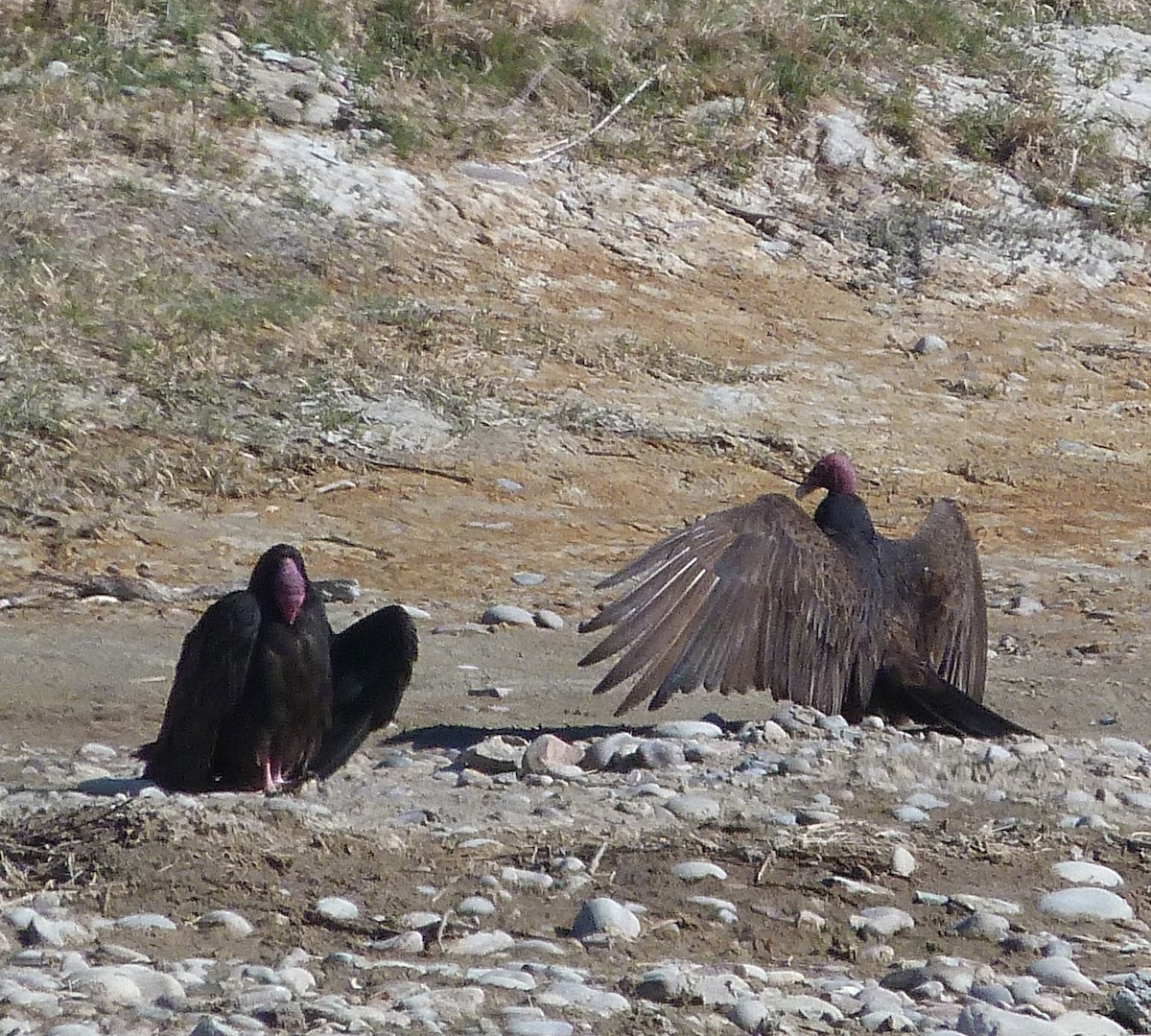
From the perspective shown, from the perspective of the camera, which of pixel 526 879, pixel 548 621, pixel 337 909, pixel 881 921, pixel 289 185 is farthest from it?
pixel 289 185

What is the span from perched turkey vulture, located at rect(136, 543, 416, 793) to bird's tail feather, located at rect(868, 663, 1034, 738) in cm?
150

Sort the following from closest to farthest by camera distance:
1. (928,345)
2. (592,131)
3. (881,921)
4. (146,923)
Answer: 1. (146,923)
2. (881,921)
3. (928,345)
4. (592,131)

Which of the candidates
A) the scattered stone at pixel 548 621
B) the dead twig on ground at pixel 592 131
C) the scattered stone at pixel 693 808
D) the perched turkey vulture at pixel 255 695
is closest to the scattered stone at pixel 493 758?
the perched turkey vulture at pixel 255 695

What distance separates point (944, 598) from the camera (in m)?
5.73

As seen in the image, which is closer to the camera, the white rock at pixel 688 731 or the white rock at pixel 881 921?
the white rock at pixel 881 921

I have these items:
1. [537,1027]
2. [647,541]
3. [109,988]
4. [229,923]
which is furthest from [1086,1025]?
[647,541]

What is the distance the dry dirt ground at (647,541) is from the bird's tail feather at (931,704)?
1.87 feet

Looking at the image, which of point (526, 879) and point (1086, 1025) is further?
point (526, 879)

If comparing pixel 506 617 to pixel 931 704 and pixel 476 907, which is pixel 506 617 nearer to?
pixel 931 704

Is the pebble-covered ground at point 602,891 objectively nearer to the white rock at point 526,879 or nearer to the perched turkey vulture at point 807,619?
the white rock at point 526,879

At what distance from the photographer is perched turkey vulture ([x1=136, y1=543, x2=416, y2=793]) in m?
4.61

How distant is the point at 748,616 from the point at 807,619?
0.19m

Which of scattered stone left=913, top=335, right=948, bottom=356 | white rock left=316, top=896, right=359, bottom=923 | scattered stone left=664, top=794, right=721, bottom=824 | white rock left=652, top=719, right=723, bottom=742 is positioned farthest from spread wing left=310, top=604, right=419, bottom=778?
scattered stone left=913, top=335, right=948, bottom=356

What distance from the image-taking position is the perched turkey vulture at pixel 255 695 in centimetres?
461
